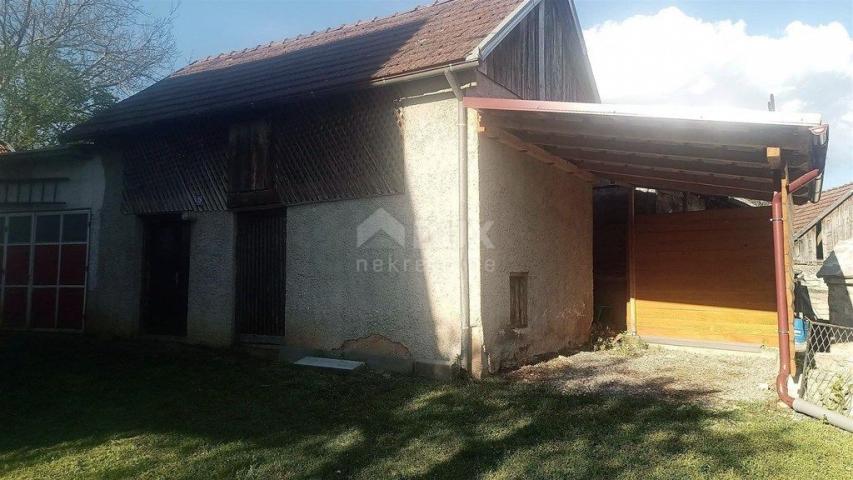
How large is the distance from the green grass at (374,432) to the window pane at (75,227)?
3787 mm

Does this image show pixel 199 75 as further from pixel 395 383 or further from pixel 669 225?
pixel 669 225

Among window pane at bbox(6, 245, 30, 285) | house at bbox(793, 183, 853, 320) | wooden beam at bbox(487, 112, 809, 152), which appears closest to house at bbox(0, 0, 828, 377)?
wooden beam at bbox(487, 112, 809, 152)

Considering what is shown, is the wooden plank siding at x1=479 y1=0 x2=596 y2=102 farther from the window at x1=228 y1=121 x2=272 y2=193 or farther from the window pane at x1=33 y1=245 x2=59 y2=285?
the window pane at x1=33 y1=245 x2=59 y2=285

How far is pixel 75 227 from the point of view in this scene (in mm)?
9680

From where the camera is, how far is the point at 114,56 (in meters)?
16.8

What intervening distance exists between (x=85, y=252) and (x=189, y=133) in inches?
120

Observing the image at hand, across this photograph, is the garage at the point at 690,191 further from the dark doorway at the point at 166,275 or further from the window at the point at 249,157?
the dark doorway at the point at 166,275

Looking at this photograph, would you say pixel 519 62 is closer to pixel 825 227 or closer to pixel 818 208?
pixel 825 227

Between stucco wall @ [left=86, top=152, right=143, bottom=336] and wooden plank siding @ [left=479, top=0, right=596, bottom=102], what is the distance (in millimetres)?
6531

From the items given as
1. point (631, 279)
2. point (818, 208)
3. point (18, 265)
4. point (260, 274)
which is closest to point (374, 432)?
point (260, 274)

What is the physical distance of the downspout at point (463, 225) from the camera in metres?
6.16

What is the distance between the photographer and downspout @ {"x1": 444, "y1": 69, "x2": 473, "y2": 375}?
6164 millimetres

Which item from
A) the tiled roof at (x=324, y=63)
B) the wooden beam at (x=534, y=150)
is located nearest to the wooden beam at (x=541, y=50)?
the tiled roof at (x=324, y=63)

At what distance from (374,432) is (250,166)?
4973 mm
